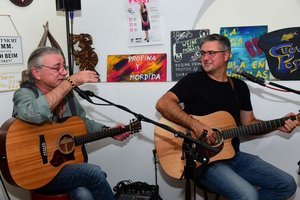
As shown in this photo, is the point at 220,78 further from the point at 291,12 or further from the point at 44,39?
the point at 44,39

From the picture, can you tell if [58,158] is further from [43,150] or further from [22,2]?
[22,2]

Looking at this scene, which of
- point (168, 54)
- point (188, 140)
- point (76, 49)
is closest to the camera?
point (188, 140)

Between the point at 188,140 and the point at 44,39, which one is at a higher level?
the point at 44,39

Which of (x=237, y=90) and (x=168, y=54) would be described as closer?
(x=237, y=90)

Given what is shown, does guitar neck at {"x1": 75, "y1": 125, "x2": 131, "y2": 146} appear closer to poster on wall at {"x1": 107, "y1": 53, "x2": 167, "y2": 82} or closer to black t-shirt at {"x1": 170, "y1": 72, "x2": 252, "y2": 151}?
black t-shirt at {"x1": 170, "y1": 72, "x2": 252, "y2": 151}

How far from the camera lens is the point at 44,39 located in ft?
8.21

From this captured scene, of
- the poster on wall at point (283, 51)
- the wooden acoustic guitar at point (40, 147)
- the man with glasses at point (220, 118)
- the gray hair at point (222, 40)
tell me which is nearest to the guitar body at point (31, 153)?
the wooden acoustic guitar at point (40, 147)

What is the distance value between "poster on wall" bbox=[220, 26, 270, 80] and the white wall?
5cm

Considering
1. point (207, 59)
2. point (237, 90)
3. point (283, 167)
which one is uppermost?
point (207, 59)

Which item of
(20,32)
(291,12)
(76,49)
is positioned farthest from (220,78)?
(20,32)

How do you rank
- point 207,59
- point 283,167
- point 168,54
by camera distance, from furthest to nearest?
point 168,54 < point 283,167 < point 207,59

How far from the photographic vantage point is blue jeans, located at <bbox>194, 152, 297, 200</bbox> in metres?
1.92

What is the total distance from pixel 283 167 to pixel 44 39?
1.93 m

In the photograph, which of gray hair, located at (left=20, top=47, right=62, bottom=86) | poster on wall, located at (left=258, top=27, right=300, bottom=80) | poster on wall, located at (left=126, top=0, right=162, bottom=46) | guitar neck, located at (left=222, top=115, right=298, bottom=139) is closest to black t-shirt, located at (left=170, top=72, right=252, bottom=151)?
guitar neck, located at (left=222, top=115, right=298, bottom=139)
